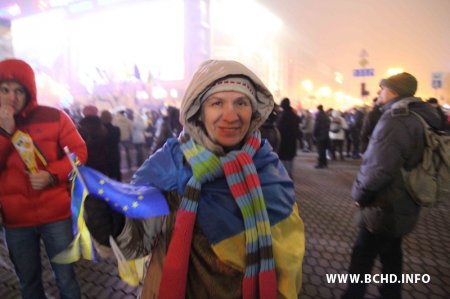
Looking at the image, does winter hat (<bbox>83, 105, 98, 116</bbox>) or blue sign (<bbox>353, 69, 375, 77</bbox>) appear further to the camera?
blue sign (<bbox>353, 69, 375, 77</bbox>)

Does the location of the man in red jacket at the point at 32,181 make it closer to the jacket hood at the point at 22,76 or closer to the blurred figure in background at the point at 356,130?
the jacket hood at the point at 22,76

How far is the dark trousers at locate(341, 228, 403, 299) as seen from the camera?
7.50ft

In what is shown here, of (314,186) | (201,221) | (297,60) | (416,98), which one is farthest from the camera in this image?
(297,60)

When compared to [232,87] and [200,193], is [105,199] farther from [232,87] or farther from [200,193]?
[232,87]

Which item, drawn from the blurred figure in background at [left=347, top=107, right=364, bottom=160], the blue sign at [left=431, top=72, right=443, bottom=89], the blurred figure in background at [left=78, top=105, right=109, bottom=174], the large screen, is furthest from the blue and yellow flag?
the large screen

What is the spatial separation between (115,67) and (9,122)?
44.2m

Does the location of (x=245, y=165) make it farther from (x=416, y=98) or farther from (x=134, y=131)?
(x=134, y=131)

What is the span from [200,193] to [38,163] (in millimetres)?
1335

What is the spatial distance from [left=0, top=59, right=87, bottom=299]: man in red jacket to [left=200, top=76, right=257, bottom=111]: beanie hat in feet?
4.10

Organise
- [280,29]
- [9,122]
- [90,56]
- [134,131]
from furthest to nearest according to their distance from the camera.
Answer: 1. [280,29]
2. [90,56]
3. [134,131]
4. [9,122]

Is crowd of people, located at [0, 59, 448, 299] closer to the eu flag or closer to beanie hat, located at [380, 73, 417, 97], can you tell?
the eu flag

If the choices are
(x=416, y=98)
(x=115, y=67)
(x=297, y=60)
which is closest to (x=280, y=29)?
(x=297, y=60)

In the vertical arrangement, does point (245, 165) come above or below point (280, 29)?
below

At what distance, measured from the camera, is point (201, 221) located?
3.84 ft
